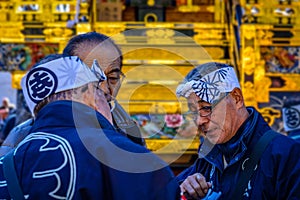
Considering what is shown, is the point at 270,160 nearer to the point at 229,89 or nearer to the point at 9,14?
the point at 229,89

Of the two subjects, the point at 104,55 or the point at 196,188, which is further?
the point at 104,55

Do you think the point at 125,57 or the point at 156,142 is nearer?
the point at 156,142

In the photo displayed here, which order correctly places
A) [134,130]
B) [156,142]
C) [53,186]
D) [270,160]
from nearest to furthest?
1. [53,186]
2. [270,160]
3. [134,130]
4. [156,142]

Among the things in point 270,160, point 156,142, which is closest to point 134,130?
point 270,160

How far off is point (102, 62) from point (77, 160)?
1.49 m

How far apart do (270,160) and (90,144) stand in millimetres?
1299

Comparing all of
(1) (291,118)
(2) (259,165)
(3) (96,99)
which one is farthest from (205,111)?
(1) (291,118)

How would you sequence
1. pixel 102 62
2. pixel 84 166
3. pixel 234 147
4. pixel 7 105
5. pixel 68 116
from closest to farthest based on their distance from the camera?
1. pixel 84 166
2. pixel 68 116
3. pixel 234 147
4. pixel 102 62
5. pixel 7 105

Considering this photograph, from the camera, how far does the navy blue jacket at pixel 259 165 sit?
341 cm

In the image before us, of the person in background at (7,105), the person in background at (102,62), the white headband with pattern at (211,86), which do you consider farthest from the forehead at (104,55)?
the person in background at (7,105)

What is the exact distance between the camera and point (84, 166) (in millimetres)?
2426

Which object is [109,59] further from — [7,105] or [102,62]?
[7,105]

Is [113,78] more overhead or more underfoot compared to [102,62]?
more underfoot

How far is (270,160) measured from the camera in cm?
347
